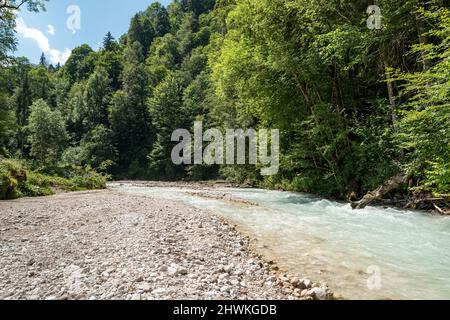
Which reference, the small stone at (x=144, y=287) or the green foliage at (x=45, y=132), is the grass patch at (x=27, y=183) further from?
the green foliage at (x=45, y=132)

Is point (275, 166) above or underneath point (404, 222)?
above

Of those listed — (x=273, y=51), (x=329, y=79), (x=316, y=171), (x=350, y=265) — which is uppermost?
(x=273, y=51)

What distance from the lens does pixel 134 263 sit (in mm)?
4863

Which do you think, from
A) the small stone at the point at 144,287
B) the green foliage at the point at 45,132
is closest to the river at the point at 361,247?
the small stone at the point at 144,287

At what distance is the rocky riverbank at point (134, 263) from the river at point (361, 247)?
0.66 m

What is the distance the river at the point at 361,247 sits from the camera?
475 centimetres

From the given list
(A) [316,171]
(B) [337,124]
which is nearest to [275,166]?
(A) [316,171]

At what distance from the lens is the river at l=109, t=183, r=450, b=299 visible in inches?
187

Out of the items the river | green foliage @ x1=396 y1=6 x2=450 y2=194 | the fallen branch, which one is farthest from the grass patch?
green foliage @ x1=396 y1=6 x2=450 y2=194

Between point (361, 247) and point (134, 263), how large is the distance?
4853 millimetres

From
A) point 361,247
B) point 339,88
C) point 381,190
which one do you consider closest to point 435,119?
point 361,247
